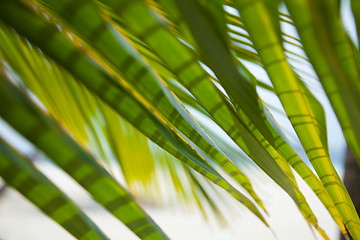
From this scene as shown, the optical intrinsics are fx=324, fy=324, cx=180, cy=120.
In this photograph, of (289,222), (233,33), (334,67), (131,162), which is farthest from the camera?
(289,222)

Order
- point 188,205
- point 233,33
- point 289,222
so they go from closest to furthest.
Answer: point 233,33, point 188,205, point 289,222

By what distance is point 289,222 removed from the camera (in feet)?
6.20

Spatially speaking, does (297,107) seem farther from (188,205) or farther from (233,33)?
(188,205)

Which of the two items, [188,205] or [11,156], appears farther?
[188,205]

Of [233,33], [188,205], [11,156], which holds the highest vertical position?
[233,33]

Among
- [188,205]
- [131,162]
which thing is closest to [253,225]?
[188,205]

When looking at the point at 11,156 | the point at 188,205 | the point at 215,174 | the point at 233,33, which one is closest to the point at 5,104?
the point at 11,156

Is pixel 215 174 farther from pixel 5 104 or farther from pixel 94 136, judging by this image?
pixel 94 136

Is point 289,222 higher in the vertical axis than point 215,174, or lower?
higher

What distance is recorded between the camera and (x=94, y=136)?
0.46 metres

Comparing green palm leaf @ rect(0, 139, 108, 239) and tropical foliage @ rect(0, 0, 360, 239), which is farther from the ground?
tropical foliage @ rect(0, 0, 360, 239)

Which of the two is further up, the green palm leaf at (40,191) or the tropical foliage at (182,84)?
the tropical foliage at (182,84)

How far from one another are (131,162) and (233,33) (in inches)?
10.3

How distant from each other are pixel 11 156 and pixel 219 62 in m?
0.10
